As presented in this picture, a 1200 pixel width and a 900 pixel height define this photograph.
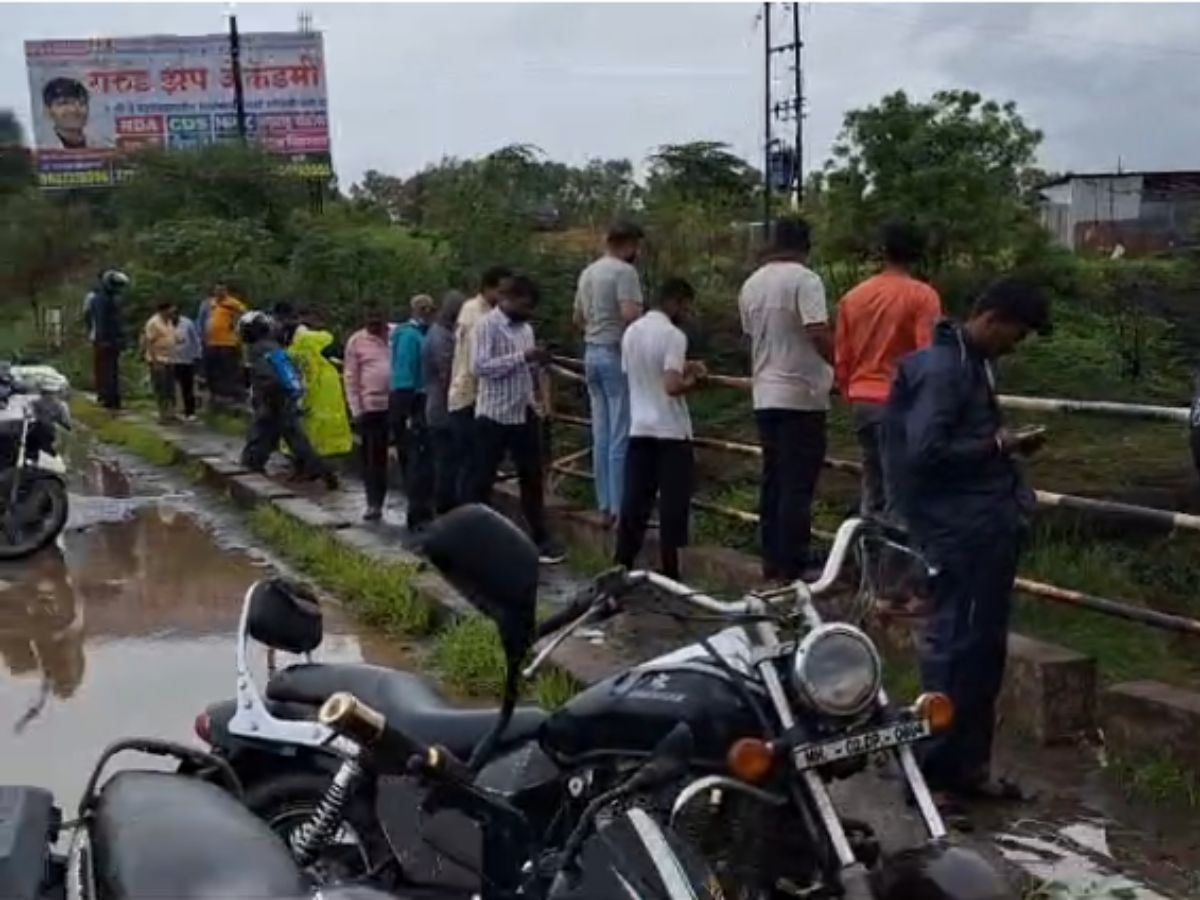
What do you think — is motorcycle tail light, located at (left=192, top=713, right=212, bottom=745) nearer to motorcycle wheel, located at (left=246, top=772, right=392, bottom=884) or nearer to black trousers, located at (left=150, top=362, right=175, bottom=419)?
motorcycle wheel, located at (left=246, top=772, right=392, bottom=884)

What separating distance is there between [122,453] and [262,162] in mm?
15669

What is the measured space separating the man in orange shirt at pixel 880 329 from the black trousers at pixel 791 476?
247 millimetres

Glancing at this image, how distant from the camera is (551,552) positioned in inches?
355

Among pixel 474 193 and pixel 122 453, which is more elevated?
pixel 474 193

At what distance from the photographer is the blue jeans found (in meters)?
8.31

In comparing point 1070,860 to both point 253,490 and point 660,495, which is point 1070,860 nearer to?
point 660,495

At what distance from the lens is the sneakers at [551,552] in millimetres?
8898

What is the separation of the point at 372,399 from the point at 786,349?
14.8ft

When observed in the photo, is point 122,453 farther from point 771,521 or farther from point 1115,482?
point 771,521

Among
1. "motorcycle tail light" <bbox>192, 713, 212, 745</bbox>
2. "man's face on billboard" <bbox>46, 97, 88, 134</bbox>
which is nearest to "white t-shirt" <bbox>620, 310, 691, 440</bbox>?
"motorcycle tail light" <bbox>192, 713, 212, 745</bbox>

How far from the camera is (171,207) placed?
31.2 m

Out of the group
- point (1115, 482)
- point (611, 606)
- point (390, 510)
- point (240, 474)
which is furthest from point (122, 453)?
point (611, 606)

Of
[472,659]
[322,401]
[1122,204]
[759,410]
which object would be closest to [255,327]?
[322,401]

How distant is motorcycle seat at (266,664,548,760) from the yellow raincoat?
7642mm
